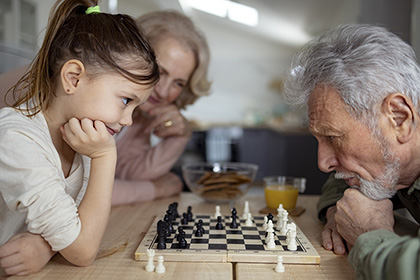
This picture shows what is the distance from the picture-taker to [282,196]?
64.3 inches

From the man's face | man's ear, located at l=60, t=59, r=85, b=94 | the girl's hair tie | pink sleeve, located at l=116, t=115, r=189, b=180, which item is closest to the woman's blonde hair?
pink sleeve, located at l=116, t=115, r=189, b=180

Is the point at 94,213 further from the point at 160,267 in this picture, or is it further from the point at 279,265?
the point at 279,265

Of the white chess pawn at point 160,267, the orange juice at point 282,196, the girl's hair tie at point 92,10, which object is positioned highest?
the girl's hair tie at point 92,10

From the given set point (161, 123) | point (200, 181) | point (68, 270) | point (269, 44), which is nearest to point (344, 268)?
point (68, 270)

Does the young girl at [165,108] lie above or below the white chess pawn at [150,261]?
above

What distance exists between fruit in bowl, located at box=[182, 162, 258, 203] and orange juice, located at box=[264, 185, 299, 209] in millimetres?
135

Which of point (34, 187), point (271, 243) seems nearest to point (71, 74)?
point (34, 187)

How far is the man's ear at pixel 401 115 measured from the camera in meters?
1.07

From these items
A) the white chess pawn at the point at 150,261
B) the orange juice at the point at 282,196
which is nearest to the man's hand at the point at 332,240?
the orange juice at the point at 282,196

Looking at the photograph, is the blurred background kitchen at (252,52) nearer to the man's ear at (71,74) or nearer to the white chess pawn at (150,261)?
the man's ear at (71,74)

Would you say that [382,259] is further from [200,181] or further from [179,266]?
[200,181]

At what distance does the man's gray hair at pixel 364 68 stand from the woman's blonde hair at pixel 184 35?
1028mm

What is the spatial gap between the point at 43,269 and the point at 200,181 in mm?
861

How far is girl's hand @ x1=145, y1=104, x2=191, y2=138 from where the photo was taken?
2.12 meters
